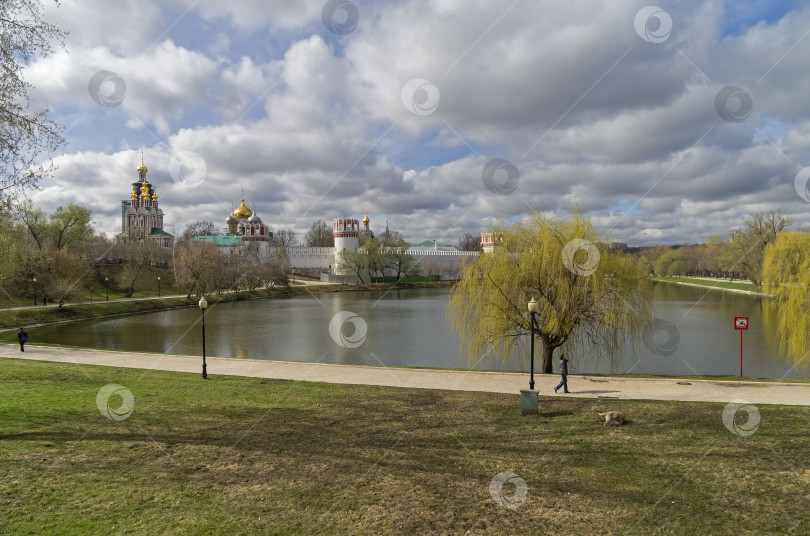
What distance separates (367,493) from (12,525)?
3700 millimetres

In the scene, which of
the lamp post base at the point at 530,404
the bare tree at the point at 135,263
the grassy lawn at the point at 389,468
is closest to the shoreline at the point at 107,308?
the bare tree at the point at 135,263

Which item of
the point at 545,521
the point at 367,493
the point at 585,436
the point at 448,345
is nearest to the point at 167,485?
the point at 367,493

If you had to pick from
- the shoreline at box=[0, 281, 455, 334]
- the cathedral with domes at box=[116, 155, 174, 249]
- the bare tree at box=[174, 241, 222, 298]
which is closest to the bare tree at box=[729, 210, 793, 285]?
the shoreline at box=[0, 281, 455, 334]

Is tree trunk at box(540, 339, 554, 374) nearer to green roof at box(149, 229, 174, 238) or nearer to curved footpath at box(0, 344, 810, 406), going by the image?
curved footpath at box(0, 344, 810, 406)

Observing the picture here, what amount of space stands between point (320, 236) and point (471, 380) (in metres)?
102

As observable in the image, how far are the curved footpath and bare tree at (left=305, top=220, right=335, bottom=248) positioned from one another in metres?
92.3

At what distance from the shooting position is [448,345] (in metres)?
23.0

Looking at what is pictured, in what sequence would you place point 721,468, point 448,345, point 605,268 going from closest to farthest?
point 721,468, point 605,268, point 448,345

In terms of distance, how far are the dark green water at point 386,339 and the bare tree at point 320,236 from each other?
6938 centimetres

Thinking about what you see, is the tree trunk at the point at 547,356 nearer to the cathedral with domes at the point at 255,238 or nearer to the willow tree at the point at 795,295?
the willow tree at the point at 795,295

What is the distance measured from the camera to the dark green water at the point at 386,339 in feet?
61.3

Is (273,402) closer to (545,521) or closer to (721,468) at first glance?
(545,521)

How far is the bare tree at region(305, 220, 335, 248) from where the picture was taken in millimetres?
110662

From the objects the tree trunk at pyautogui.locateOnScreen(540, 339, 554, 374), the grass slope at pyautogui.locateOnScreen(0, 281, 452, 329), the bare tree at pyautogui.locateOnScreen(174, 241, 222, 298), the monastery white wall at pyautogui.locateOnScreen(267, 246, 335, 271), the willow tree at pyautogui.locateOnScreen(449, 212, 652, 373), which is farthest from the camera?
the monastery white wall at pyautogui.locateOnScreen(267, 246, 335, 271)
